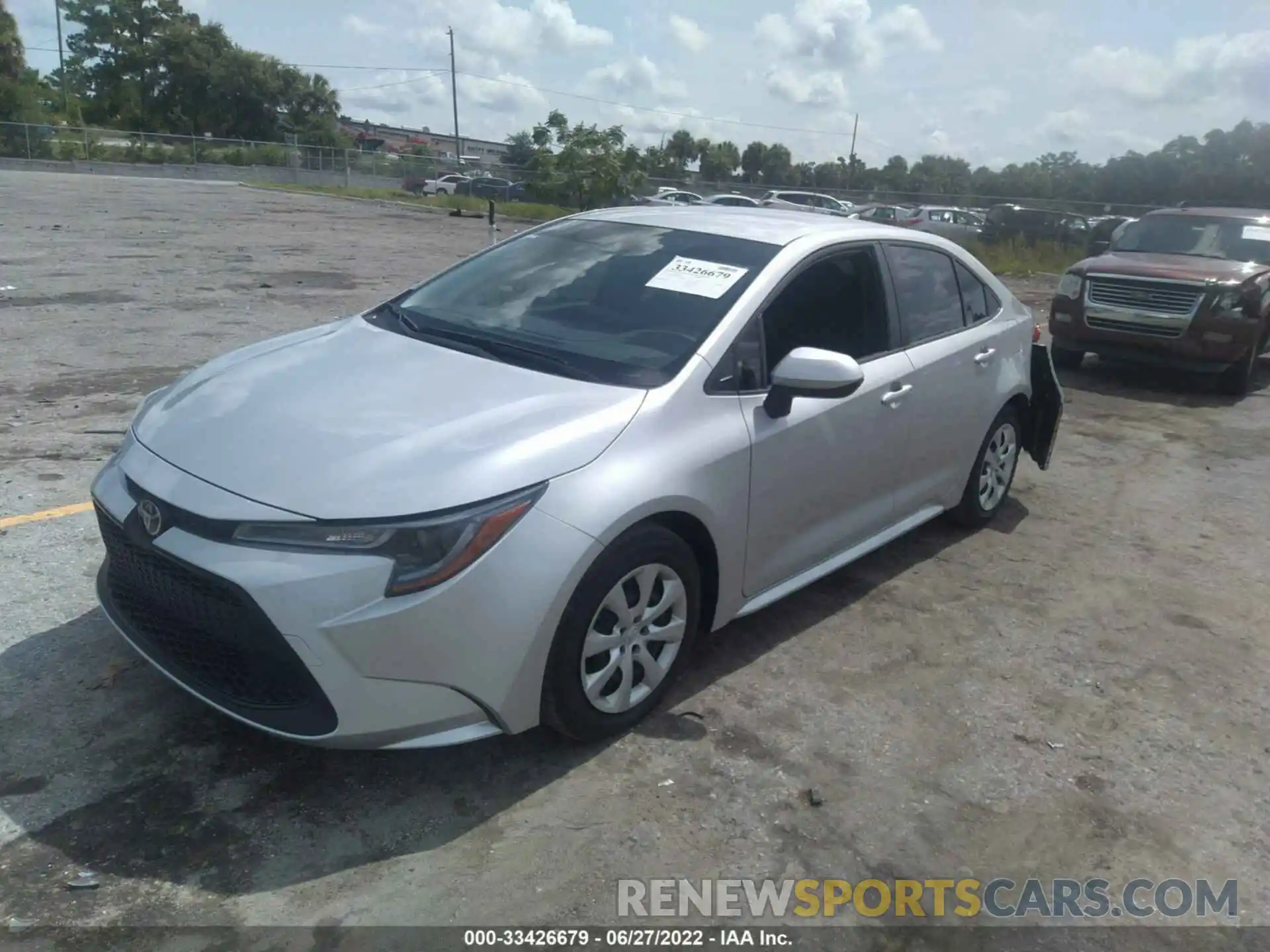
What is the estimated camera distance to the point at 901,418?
178 inches

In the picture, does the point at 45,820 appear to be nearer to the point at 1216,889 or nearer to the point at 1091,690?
the point at 1216,889

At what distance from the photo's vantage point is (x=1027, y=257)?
2339 centimetres

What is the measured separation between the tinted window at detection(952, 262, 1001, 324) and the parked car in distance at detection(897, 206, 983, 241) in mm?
21267

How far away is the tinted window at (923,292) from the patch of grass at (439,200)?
76.3 feet

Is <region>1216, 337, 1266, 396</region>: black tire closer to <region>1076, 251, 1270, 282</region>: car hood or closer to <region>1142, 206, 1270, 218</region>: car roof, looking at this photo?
<region>1076, 251, 1270, 282</region>: car hood

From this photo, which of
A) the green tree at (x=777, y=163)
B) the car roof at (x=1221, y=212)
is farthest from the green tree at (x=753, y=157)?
the car roof at (x=1221, y=212)

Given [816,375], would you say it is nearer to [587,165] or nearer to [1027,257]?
[1027,257]

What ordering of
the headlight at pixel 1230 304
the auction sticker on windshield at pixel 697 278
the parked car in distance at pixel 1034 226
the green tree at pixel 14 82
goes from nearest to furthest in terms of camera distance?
the auction sticker on windshield at pixel 697 278
the headlight at pixel 1230 304
the parked car in distance at pixel 1034 226
the green tree at pixel 14 82

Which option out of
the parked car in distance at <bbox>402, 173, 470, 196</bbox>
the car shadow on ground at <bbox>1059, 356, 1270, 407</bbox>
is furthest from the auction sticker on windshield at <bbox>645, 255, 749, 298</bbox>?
the parked car in distance at <bbox>402, 173, 470, 196</bbox>

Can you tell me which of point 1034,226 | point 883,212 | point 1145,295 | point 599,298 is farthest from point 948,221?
point 599,298

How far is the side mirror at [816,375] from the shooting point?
364 centimetres

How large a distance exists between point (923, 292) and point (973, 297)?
59cm

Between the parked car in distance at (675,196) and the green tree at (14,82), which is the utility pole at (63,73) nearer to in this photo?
the green tree at (14,82)

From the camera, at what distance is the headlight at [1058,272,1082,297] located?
10.3 m
